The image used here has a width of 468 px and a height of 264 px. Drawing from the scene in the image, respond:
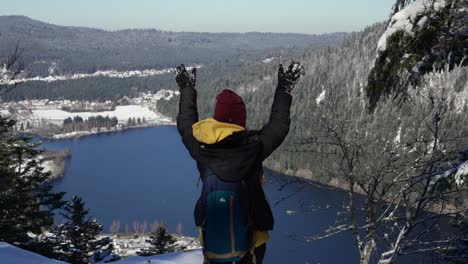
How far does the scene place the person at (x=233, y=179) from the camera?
2.48 m

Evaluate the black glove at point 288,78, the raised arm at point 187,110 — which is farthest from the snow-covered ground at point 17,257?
the black glove at point 288,78

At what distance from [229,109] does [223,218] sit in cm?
64

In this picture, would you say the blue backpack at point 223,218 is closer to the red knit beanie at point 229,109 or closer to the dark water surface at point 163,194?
the red knit beanie at point 229,109

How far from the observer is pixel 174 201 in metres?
51.5

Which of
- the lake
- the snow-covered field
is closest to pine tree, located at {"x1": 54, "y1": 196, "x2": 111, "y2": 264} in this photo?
the lake

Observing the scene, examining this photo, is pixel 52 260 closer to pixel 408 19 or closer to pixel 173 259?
pixel 173 259

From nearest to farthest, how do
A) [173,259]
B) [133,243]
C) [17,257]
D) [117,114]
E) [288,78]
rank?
[288,78] < [17,257] < [173,259] < [133,243] < [117,114]

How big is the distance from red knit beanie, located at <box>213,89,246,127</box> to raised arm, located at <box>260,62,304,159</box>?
6.7 inches

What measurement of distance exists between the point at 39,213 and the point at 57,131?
367 ft

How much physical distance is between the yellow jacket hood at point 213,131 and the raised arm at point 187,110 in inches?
6.5

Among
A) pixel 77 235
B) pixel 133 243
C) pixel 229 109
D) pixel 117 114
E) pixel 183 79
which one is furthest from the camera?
pixel 117 114

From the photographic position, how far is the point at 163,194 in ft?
180

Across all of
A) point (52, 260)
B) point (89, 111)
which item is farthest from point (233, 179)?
point (89, 111)

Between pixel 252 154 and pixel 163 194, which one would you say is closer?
pixel 252 154
